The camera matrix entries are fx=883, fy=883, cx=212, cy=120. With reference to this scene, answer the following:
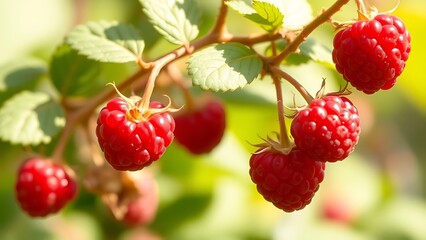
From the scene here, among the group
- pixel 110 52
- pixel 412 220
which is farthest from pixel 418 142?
pixel 110 52

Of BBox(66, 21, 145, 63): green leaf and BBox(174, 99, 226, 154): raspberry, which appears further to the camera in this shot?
BBox(174, 99, 226, 154): raspberry

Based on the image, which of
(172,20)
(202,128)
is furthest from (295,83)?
(202,128)

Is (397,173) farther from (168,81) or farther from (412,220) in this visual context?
(168,81)

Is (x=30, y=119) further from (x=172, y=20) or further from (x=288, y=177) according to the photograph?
(x=288, y=177)

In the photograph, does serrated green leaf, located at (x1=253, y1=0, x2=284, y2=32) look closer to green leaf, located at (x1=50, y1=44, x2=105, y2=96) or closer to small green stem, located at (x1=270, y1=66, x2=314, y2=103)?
small green stem, located at (x1=270, y1=66, x2=314, y2=103)

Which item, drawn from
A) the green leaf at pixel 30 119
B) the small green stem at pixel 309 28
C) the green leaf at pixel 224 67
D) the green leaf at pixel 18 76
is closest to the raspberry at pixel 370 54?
the small green stem at pixel 309 28

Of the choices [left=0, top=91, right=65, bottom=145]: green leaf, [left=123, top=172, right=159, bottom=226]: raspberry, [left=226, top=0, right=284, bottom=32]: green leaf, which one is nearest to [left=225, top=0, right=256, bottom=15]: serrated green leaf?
[left=226, top=0, right=284, bottom=32]: green leaf
